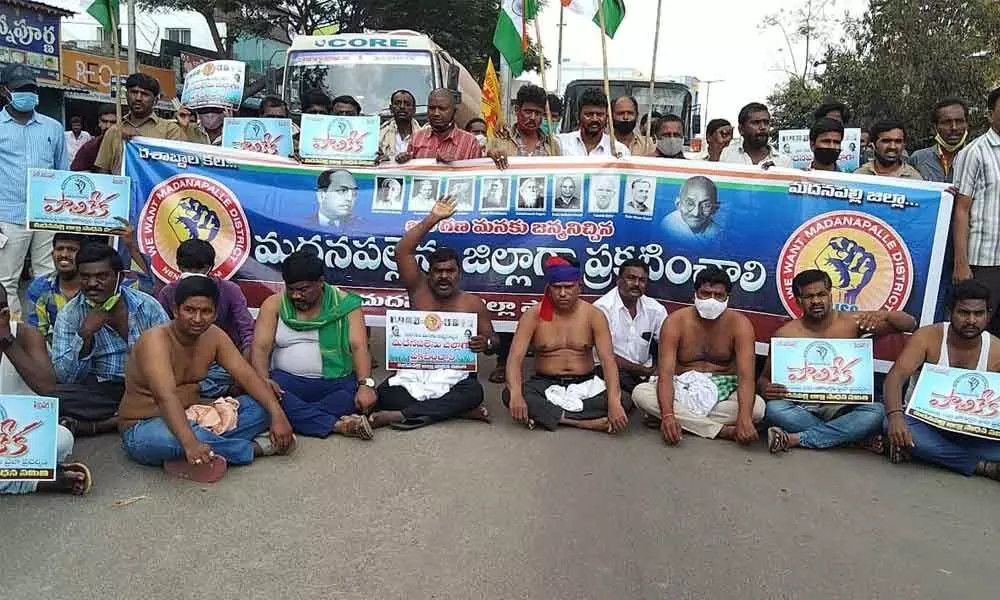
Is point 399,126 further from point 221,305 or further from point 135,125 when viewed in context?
point 221,305

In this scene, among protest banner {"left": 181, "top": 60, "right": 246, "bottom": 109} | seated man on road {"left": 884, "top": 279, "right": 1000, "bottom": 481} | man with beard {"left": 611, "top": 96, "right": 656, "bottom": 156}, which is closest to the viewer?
seated man on road {"left": 884, "top": 279, "right": 1000, "bottom": 481}

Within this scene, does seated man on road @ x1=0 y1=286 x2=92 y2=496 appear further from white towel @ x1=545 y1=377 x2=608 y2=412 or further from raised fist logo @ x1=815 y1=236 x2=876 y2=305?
raised fist logo @ x1=815 y1=236 x2=876 y2=305

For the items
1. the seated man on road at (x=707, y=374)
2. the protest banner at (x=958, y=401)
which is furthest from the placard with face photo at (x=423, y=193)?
the protest banner at (x=958, y=401)

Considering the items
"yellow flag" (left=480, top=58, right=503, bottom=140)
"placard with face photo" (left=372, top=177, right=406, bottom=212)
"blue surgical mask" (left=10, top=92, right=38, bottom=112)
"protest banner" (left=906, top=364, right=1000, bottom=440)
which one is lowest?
"protest banner" (left=906, top=364, right=1000, bottom=440)

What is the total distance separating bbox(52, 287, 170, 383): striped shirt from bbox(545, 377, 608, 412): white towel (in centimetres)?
211

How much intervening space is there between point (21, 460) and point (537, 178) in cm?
334

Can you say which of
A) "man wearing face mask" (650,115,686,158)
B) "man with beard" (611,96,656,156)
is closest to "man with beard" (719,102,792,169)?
"man wearing face mask" (650,115,686,158)

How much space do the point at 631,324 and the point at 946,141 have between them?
92.3 inches

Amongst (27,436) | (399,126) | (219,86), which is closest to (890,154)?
(399,126)

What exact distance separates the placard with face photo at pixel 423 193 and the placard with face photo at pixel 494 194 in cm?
30

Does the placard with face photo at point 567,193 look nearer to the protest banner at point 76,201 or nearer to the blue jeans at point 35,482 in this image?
the protest banner at point 76,201

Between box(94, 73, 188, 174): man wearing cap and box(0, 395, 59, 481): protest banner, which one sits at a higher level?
box(94, 73, 188, 174): man wearing cap

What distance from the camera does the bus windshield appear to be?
11289 millimetres

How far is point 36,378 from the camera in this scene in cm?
388
